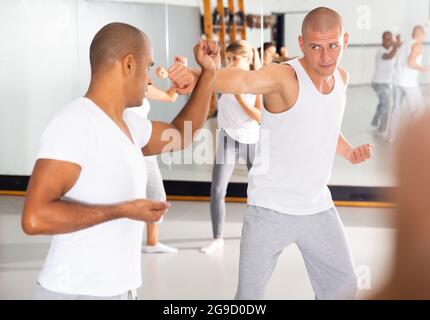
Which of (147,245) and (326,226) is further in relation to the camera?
(147,245)

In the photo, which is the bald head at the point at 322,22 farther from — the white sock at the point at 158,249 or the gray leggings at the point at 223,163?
the white sock at the point at 158,249

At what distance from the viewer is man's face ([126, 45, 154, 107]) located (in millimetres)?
1849

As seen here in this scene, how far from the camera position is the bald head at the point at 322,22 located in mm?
2666

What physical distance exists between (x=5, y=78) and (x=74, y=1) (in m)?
1.03

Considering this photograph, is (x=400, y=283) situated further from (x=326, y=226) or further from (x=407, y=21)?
(x=407, y=21)

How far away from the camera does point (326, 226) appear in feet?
8.30

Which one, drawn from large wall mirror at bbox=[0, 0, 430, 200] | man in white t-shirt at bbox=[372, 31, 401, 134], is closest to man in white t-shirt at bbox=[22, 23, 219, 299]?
large wall mirror at bbox=[0, 0, 430, 200]

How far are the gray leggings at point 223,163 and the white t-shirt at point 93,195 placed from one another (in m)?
2.72

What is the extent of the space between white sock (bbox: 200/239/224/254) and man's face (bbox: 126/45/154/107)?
9.23ft

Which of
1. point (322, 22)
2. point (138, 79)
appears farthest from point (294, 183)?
point (138, 79)
